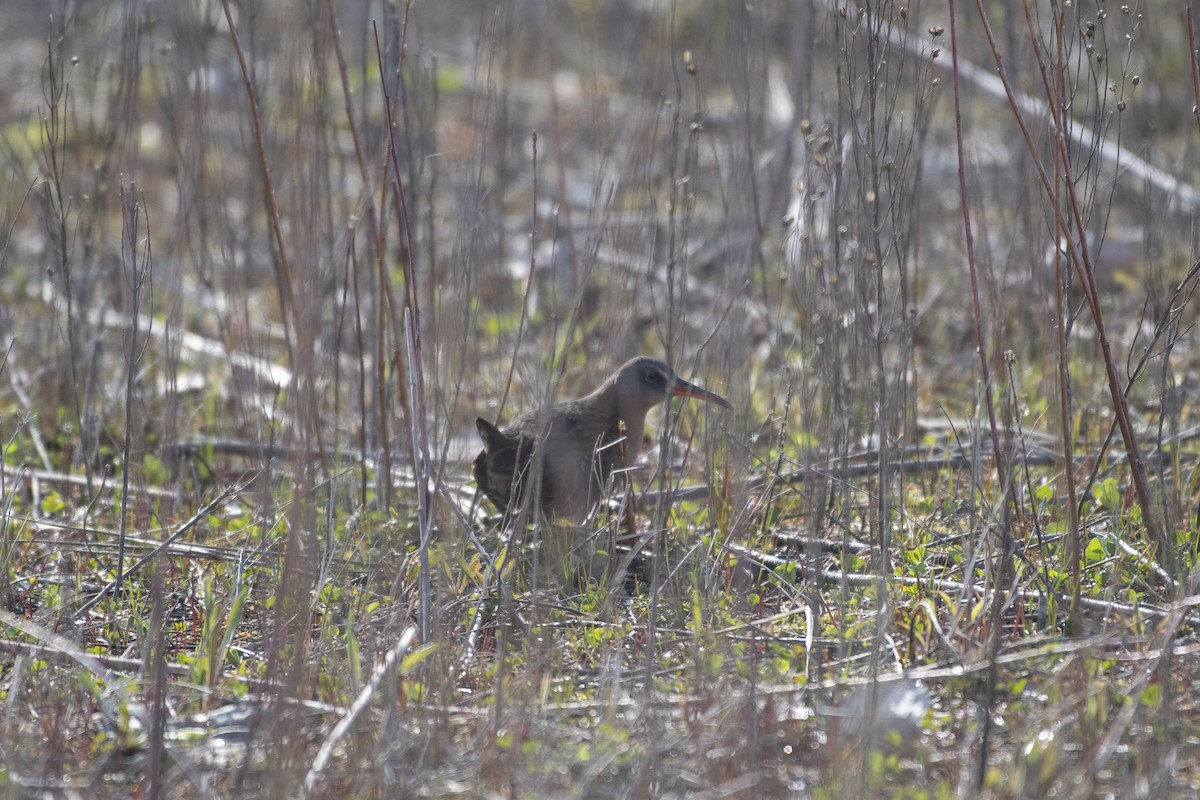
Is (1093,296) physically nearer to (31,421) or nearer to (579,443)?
(579,443)

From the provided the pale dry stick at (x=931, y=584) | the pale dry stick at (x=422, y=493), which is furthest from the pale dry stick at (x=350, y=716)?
the pale dry stick at (x=931, y=584)

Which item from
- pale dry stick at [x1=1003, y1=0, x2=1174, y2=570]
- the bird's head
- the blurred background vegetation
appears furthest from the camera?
the bird's head

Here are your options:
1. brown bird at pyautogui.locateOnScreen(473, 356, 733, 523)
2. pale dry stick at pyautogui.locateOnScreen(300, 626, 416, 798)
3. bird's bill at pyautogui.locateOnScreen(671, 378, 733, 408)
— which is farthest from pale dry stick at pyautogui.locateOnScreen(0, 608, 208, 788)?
bird's bill at pyautogui.locateOnScreen(671, 378, 733, 408)

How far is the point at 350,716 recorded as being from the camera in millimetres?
2615

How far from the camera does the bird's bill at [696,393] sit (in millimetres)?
3992

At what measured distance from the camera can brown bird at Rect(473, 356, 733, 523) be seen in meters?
4.11

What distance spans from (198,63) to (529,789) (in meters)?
3.09

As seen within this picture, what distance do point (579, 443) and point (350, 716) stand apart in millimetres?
2047

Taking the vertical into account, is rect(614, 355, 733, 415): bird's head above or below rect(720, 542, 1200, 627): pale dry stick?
above

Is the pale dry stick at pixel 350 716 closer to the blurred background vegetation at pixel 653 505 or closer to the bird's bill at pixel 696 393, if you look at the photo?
the blurred background vegetation at pixel 653 505

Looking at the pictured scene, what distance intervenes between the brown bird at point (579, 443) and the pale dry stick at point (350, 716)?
94 cm

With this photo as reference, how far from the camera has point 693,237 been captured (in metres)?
6.97

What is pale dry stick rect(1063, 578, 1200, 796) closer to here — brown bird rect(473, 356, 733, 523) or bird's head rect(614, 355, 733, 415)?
brown bird rect(473, 356, 733, 523)

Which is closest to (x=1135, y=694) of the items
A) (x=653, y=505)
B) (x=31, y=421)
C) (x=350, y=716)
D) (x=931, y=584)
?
(x=931, y=584)
